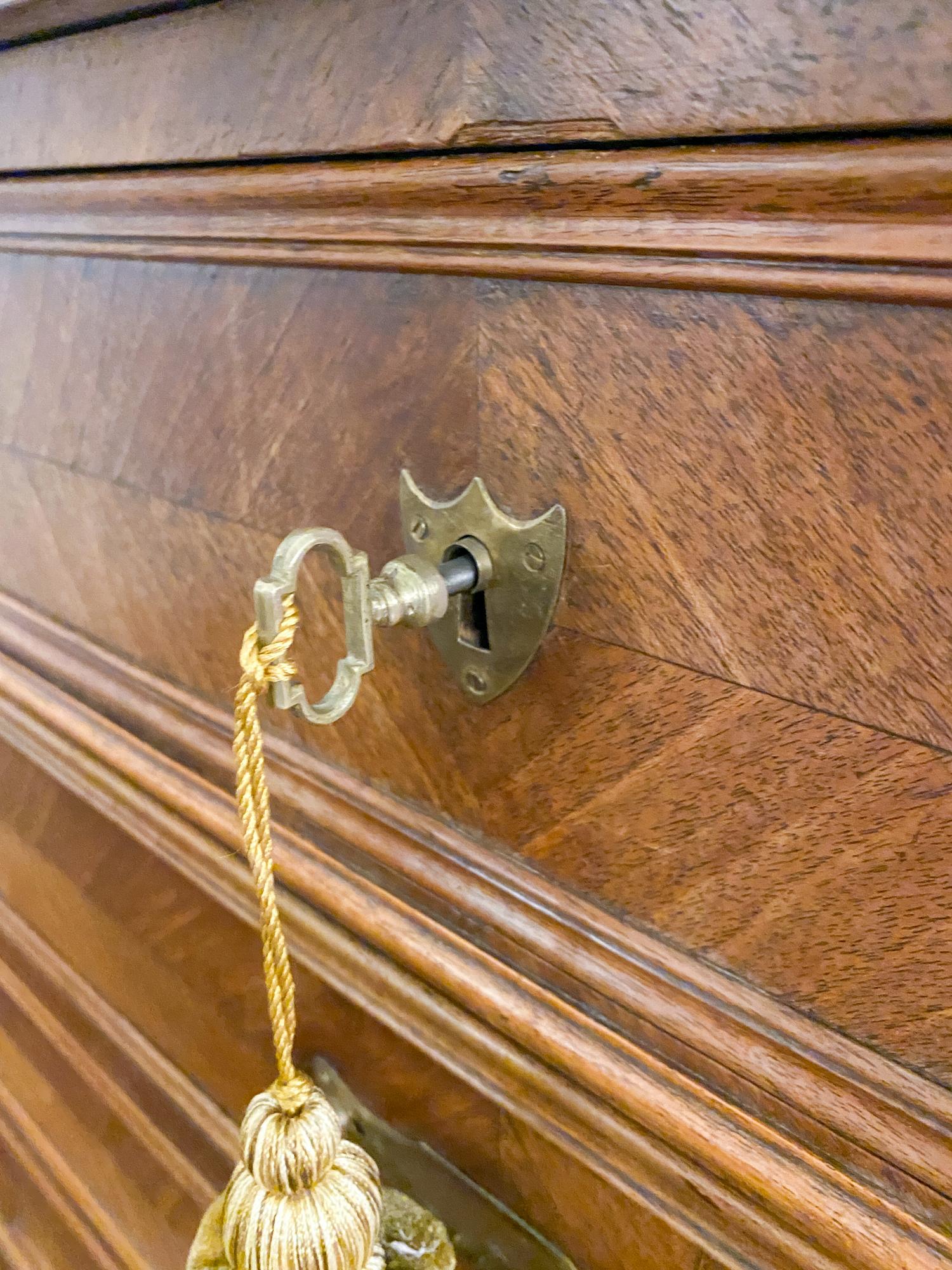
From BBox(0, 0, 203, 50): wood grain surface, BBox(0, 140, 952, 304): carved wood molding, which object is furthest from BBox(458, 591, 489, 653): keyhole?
BBox(0, 0, 203, 50): wood grain surface

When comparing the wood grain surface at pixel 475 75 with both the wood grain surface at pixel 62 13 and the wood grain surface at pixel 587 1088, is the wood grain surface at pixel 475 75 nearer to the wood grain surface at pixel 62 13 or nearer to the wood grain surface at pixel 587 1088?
the wood grain surface at pixel 62 13

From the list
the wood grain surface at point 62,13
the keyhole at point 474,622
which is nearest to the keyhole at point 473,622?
the keyhole at point 474,622

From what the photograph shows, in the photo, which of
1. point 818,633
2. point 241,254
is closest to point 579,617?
point 818,633

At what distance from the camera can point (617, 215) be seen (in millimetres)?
223

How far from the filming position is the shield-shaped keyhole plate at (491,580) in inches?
11.0

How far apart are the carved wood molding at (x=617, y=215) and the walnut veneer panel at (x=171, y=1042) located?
301 millimetres

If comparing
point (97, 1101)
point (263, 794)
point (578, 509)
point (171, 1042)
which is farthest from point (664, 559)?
point (97, 1101)

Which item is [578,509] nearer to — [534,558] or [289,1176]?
[534,558]

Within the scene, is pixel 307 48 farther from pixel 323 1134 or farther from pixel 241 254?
pixel 323 1134

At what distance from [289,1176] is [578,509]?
0.24 m

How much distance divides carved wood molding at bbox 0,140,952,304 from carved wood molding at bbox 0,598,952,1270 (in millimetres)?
202

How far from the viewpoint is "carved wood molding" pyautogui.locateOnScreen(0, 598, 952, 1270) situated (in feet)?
0.83

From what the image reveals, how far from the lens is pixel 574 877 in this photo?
311mm

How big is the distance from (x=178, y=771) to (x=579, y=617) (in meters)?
0.26
